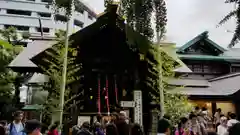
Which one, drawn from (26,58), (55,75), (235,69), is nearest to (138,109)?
(55,75)

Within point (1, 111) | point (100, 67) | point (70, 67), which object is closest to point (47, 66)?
point (70, 67)

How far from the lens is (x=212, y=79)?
17.5 meters

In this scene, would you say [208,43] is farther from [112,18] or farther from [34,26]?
[34,26]

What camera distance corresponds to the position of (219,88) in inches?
615

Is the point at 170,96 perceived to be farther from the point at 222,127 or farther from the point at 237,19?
the point at 237,19

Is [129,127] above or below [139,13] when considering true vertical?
Answer: below

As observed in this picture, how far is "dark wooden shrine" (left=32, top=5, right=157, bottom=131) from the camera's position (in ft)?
37.5

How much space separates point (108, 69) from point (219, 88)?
7.15 metres

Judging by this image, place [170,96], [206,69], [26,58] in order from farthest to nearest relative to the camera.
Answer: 1. [206,69]
2. [26,58]
3. [170,96]

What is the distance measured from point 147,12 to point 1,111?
14.1m

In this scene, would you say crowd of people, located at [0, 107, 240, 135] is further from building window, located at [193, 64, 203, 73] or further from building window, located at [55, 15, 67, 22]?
building window, located at [193, 64, 203, 73]

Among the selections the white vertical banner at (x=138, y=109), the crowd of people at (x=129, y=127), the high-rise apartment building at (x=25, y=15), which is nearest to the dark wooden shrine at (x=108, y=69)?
the white vertical banner at (x=138, y=109)

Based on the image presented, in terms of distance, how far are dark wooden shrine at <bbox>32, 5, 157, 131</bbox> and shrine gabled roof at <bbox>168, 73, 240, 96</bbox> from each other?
3354 mm

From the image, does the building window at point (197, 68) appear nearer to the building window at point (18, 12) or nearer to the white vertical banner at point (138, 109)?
the white vertical banner at point (138, 109)
